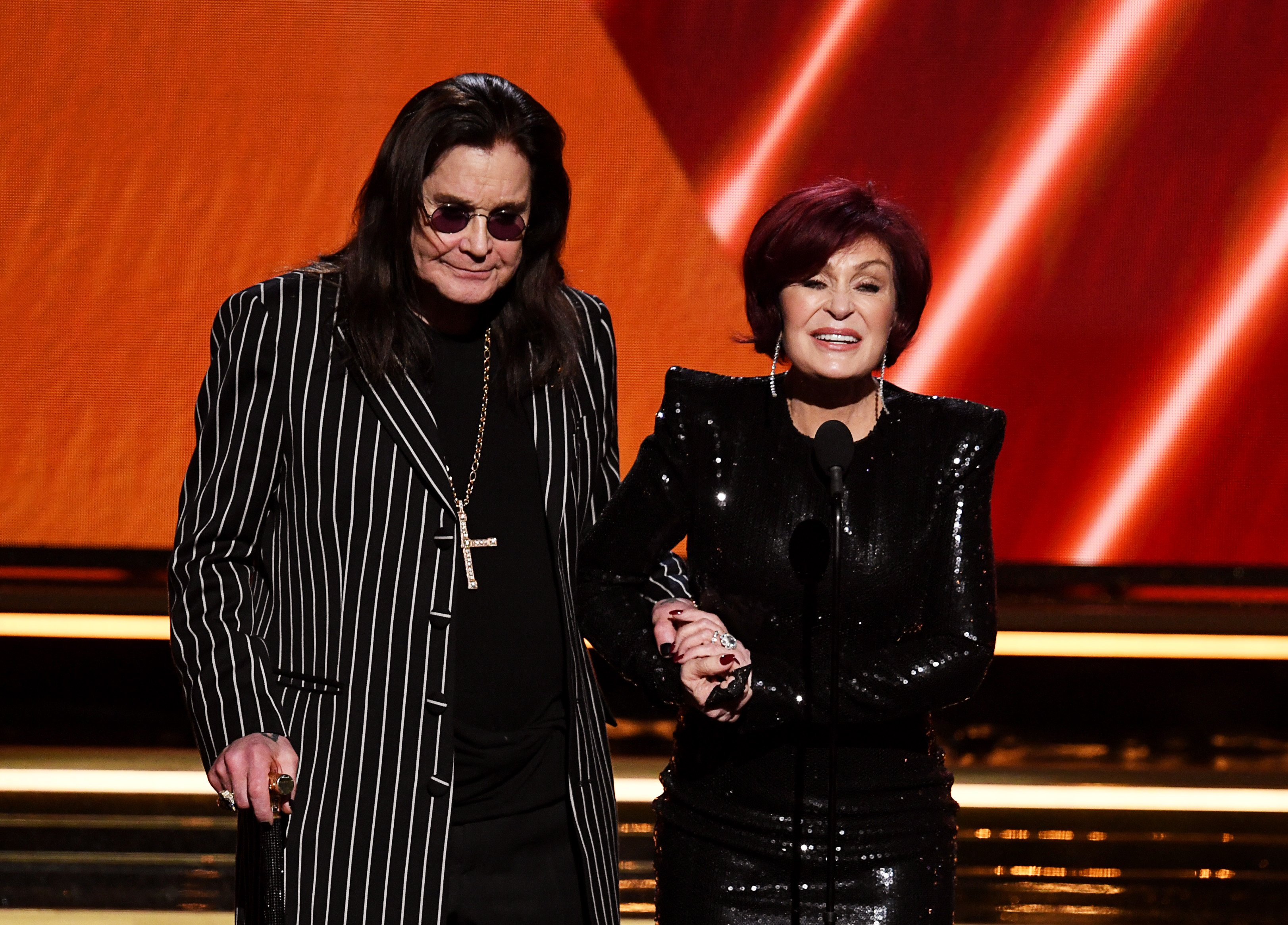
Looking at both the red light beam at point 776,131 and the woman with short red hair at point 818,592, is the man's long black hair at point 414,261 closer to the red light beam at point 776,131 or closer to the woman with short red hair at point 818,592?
the woman with short red hair at point 818,592

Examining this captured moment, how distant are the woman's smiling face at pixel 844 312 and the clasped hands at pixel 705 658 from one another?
0.37m

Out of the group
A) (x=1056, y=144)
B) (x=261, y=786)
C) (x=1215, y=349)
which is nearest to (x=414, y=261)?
(x=261, y=786)

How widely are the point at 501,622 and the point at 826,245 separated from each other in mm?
640

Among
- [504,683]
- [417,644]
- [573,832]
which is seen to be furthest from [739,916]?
[417,644]

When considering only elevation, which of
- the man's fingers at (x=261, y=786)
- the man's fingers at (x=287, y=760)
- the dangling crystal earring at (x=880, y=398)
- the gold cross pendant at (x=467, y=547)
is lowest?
the man's fingers at (x=261, y=786)

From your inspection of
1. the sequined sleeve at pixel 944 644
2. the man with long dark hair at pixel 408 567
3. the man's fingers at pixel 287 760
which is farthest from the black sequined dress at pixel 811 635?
the man's fingers at pixel 287 760

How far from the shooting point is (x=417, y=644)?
1.63m

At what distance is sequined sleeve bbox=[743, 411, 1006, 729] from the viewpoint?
5.44ft

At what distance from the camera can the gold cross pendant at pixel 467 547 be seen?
166 cm

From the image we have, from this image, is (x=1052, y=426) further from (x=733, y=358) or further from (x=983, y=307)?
(x=733, y=358)

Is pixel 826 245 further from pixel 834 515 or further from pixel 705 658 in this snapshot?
pixel 705 658

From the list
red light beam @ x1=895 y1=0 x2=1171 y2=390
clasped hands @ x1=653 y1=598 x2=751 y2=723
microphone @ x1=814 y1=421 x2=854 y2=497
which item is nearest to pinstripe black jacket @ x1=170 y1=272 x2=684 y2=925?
clasped hands @ x1=653 y1=598 x2=751 y2=723

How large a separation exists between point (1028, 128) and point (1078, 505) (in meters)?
1.10

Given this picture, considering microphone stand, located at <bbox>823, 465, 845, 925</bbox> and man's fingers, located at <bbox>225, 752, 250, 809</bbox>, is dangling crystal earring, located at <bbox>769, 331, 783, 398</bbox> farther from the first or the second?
man's fingers, located at <bbox>225, 752, 250, 809</bbox>
